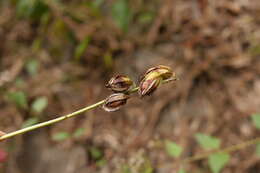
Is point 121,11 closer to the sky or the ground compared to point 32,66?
closer to the ground

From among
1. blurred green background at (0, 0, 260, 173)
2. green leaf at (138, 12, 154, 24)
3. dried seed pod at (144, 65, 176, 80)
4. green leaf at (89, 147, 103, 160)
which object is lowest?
dried seed pod at (144, 65, 176, 80)

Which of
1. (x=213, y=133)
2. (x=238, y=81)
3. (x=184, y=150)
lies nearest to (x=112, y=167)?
(x=184, y=150)

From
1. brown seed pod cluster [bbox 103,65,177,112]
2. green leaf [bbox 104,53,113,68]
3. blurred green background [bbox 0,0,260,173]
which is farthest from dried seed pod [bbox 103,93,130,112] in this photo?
green leaf [bbox 104,53,113,68]

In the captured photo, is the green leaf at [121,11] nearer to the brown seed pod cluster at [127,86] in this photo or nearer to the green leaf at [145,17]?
the green leaf at [145,17]

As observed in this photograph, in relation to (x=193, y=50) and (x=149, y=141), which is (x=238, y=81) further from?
(x=149, y=141)

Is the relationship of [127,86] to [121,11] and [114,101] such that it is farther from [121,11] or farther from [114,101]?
[121,11]

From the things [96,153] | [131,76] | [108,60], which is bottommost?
[96,153]

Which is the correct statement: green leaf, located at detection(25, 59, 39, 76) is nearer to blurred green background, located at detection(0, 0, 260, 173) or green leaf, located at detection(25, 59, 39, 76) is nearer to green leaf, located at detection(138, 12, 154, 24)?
blurred green background, located at detection(0, 0, 260, 173)

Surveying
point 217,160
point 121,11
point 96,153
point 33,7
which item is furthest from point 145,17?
point 217,160
